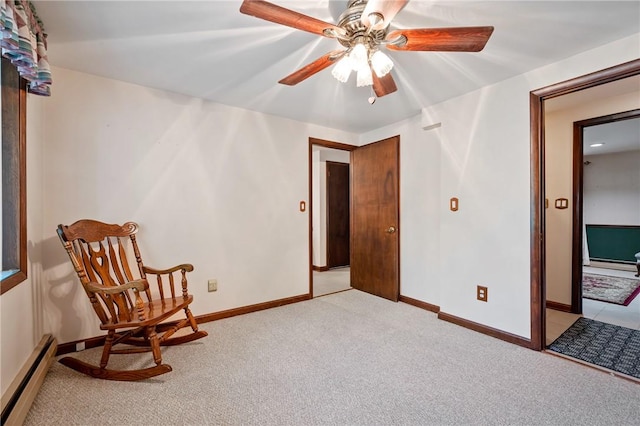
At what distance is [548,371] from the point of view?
1924 millimetres

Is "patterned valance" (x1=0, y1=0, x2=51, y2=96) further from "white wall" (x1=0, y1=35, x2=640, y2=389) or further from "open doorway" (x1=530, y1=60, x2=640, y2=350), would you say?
"open doorway" (x1=530, y1=60, x2=640, y2=350)

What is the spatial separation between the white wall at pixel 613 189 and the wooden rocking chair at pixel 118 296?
787cm

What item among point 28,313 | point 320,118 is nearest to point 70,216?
point 28,313

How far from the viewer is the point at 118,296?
6.37ft

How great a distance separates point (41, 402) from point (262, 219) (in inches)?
82.1

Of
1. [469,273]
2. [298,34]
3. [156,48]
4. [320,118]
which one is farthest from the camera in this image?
[320,118]

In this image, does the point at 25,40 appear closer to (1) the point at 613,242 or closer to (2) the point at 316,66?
(2) the point at 316,66

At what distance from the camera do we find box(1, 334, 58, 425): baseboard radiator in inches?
53.9

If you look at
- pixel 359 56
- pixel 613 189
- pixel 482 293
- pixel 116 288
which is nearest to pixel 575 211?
pixel 482 293

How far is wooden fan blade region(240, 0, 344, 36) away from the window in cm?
155

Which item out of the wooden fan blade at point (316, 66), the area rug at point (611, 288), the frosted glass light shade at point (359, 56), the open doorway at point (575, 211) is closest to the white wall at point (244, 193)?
the open doorway at point (575, 211)

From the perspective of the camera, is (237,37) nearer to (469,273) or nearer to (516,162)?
(516,162)

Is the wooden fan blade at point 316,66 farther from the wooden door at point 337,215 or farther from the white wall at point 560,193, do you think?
the wooden door at point 337,215

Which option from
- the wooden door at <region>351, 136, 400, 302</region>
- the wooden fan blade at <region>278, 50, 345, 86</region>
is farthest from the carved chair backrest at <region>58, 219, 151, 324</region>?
the wooden door at <region>351, 136, 400, 302</region>
